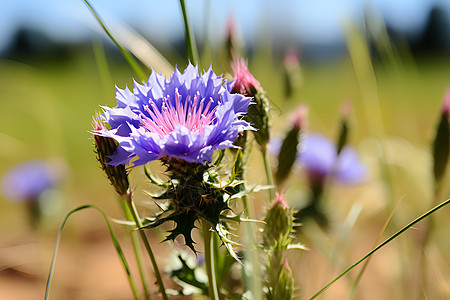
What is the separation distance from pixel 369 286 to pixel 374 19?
811 mm

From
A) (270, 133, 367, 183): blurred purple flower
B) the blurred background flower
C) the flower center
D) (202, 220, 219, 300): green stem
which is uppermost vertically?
the blurred background flower

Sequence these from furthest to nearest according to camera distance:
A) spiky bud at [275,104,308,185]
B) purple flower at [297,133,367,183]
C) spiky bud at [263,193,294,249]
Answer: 1. purple flower at [297,133,367,183]
2. spiky bud at [275,104,308,185]
3. spiky bud at [263,193,294,249]

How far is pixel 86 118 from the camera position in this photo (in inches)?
178

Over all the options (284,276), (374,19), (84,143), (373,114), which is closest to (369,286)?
(373,114)

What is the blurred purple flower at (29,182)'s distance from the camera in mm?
1320

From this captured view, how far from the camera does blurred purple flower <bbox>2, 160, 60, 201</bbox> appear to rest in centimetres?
132

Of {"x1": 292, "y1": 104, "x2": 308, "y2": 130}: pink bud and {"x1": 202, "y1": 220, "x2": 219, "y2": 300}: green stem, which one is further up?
{"x1": 292, "y1": 104, "x2": 308, "y2": 130}: pink bud

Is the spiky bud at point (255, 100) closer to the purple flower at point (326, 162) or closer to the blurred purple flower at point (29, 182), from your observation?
the purple flower at point (326, 162)

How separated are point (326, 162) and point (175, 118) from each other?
0.69m

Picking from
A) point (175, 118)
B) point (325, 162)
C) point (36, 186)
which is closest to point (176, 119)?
point (175, 118)

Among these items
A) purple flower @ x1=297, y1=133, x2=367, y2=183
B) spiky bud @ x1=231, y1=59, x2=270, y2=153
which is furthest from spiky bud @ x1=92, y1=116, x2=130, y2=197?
purple flower @ x1=297, y1=133, x2=367, y2=183

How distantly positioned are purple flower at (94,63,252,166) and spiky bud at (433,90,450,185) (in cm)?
34

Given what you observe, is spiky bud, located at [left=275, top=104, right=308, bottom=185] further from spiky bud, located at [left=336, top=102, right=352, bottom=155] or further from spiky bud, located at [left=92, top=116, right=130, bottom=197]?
spiky bud, located at [left=92, top=116, right=130, bottom=197]

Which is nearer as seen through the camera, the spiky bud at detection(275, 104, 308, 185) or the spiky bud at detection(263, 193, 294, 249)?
the spiky bud at detection(263, 193, 294, 249)
